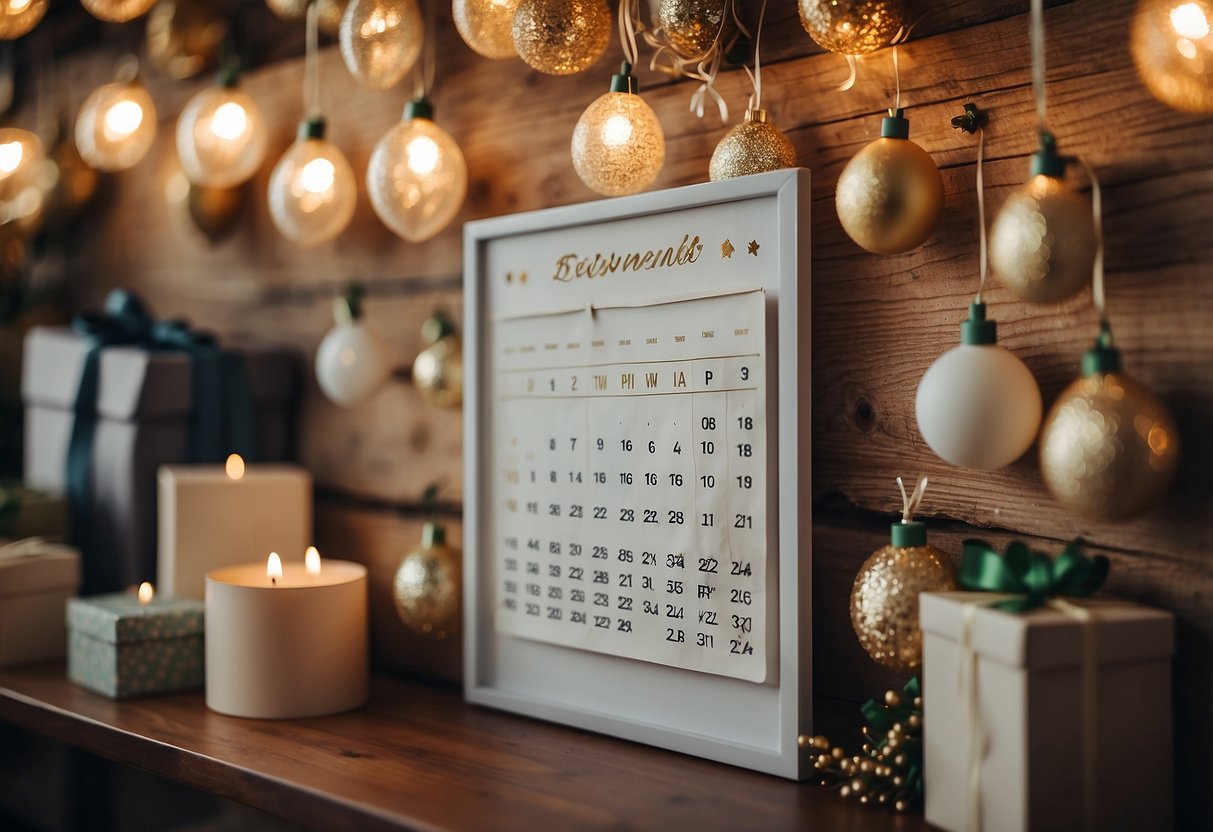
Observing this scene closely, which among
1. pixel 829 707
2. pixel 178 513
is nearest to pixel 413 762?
pixel 829 707

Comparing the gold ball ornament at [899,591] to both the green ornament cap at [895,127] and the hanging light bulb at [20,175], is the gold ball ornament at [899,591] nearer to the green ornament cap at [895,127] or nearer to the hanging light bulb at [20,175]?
the green ornament cap at [895,127]

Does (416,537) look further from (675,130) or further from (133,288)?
(133,288)

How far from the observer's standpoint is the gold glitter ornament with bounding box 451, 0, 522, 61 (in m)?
0.91

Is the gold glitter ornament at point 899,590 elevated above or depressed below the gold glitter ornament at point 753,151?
below

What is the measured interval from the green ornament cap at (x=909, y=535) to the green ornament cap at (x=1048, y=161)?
0.79ft

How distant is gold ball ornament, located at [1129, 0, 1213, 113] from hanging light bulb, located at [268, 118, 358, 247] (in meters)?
0.77

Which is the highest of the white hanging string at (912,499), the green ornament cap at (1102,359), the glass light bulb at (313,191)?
the glass light bulb at (313,191)

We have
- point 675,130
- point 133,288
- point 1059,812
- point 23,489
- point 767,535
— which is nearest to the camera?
point 1059,812

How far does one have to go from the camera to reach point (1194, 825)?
26.1 inches

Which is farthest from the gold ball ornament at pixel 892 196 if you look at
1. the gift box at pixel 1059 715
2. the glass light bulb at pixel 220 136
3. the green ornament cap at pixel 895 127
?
the glass light bulb at pixel 220 136

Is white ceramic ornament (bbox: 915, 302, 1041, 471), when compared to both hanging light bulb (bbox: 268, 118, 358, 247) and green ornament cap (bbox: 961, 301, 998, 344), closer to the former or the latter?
green ornament cap (bbox: 961, 301, 998, 344)

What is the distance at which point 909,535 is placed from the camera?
72 centimetres

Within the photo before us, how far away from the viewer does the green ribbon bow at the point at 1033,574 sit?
0.64m

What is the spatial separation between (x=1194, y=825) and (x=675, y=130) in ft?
2.06
